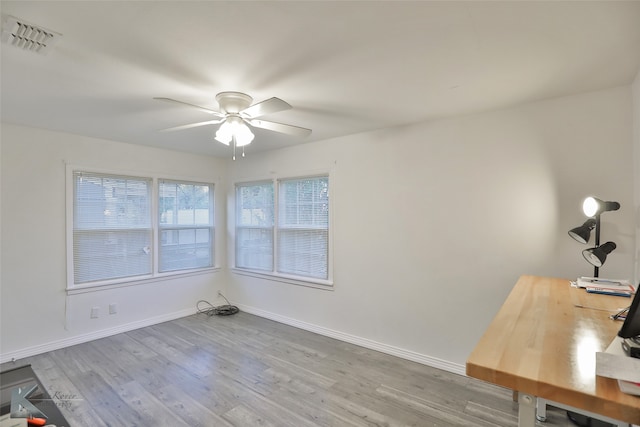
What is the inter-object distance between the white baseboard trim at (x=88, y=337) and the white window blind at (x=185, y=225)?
664 millimetres

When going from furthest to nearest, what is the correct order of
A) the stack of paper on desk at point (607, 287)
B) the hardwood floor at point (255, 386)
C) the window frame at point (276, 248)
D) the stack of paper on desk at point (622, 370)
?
Answer: the window frame at point (276, 248) → the hardwood floor at point (255, 386) → the stack of paper on desk at point (607, 287) → the stack of paper on desk at point (622, 370)

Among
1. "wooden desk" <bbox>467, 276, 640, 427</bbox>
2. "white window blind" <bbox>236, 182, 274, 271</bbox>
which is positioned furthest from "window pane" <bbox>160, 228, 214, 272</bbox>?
"wooden desk" <bbox>467, 276, 640, 427</bbox>

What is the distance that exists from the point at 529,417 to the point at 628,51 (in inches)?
83.3

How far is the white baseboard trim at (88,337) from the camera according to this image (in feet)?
10.4

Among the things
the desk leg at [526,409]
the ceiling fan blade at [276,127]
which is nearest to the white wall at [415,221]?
the ceiling fan blade at [276,127]

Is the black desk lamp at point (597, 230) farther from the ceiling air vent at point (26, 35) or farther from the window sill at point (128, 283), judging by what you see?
the window sill at point (128, 283)

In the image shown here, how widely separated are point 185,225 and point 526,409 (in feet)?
15.1

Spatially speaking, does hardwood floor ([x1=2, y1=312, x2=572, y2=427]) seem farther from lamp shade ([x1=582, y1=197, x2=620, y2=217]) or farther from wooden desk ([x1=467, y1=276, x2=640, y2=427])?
lamp shade ([x1=582, y1=197, x2=620, y2=217])

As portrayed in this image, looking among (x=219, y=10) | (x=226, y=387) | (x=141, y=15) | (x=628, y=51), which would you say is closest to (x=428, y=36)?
(x=219, y=10)

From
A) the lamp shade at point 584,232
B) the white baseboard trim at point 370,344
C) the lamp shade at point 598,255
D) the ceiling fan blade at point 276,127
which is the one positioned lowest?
the white baseboard trim at point 370,344

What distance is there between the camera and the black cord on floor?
4.65 meters

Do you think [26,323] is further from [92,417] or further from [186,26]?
[186,26]

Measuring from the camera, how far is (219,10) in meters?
1.44

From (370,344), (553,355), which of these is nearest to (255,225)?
(370,344)
